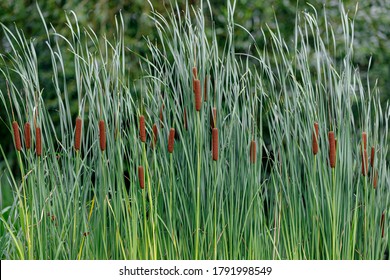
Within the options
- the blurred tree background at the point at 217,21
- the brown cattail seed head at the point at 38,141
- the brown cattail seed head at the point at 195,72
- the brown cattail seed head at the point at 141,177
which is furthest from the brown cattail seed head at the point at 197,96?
the blurred tree background at the point at 217,21

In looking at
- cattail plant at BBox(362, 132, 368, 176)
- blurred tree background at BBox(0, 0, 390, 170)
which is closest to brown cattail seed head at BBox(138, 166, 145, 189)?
cattail plant at BBox(362, 132, 368, 176)

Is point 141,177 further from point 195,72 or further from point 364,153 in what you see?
point 364,153

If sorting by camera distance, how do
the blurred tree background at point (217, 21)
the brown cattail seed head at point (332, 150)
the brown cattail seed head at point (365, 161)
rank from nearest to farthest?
the brown cattail seed head at point (332, 150) < the brown cattail seed head at point (365, 161) < the blurred tree background at point (217, 21)

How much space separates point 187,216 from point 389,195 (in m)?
1.12

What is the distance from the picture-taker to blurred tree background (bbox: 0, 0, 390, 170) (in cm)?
523

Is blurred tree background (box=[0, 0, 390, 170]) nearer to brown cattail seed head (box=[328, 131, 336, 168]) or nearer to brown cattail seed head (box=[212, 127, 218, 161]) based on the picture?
brown cattail seed head (box=[328, 131, 336, 168])

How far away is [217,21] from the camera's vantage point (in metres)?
5.37

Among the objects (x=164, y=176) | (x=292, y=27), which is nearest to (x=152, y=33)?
(x=292, y=27)

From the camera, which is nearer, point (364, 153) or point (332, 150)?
point (332, 150)

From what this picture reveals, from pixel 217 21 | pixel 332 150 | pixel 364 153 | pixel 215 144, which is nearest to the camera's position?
pixel 215 144

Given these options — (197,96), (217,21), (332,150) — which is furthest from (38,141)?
(217,21)

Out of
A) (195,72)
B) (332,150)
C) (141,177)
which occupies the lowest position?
(141,177)

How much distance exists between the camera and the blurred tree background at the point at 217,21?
5.23 m

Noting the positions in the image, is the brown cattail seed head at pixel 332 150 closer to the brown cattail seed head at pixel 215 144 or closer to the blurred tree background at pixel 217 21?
the brown cattail seed head at pixel 215 144
